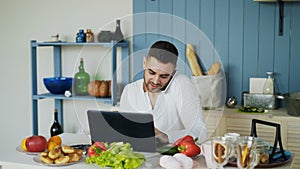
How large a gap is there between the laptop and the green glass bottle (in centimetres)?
168

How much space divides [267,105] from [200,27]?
81 cm

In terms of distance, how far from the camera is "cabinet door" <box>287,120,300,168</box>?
10.3ft

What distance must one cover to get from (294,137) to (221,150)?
153cm

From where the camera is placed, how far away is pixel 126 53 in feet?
12.8

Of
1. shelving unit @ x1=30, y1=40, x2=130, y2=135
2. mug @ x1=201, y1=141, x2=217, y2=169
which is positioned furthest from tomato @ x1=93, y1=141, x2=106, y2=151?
shelving unit @ x1=30, y1=40, x2=130, y2=135

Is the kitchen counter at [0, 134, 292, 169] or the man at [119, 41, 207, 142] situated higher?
the man at [119, 41, 207, 142]

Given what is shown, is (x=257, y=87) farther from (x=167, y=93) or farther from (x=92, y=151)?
(x=92, y=151)

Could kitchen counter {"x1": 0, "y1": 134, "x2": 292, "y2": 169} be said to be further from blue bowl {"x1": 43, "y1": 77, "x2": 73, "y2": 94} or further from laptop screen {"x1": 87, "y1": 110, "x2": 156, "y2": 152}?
blue bowl {"x1": 43, "y1": 77, "x2": 73, "y2": 94}

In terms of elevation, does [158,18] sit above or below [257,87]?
above

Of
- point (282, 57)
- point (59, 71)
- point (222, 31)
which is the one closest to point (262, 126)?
point (282, 57)

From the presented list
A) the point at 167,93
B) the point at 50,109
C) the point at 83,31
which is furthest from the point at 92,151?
the point at 50,109

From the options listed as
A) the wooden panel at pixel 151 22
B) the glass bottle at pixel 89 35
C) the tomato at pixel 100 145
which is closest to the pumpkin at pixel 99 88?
the glass bottle at pixel 89 35

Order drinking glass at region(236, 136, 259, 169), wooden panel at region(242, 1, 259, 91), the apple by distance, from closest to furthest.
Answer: drinking glass at region(236, 136, 259, 169) < the apple < wooden panel at region(242, 1, 259, 91)

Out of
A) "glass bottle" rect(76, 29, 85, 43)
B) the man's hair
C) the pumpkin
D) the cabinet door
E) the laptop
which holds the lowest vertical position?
the cabinet door
